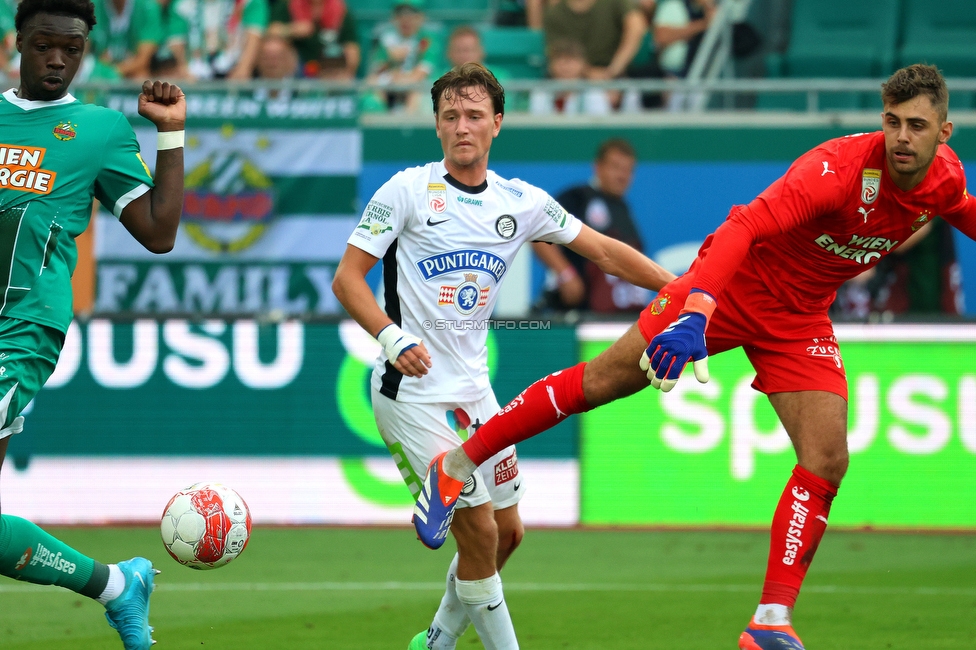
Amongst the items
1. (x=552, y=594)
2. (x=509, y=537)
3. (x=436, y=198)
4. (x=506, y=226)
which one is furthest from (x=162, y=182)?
(x=552, y=594)

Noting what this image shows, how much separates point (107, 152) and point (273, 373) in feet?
16.5

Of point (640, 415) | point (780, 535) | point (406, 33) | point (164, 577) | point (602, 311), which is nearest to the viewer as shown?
point (780, 535)

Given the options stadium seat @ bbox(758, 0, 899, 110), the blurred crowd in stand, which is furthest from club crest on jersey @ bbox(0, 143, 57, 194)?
stadium seat @ bbox(758, 0, 899, 110)

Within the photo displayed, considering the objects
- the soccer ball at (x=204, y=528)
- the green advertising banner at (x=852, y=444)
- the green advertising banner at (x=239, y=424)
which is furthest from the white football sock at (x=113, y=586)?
the green advertising banner at (x=852, y=444)

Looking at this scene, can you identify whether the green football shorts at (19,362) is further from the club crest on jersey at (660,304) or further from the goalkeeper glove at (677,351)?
the club crest on jersey at (660,304)

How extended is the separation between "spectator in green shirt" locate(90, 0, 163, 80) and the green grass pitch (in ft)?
18.9

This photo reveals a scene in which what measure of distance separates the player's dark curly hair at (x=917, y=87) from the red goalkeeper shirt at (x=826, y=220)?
0.26 m

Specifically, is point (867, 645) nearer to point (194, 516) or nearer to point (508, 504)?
point (508, 504)

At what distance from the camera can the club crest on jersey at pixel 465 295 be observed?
5328 millimetres

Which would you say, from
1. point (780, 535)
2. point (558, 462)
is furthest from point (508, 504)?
point (558, 462)

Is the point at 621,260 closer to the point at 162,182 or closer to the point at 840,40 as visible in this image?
the point at 162,182

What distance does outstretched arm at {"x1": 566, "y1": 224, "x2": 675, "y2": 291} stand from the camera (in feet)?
18.7

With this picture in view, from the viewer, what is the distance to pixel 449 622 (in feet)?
18.2

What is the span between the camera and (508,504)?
5.55 m
